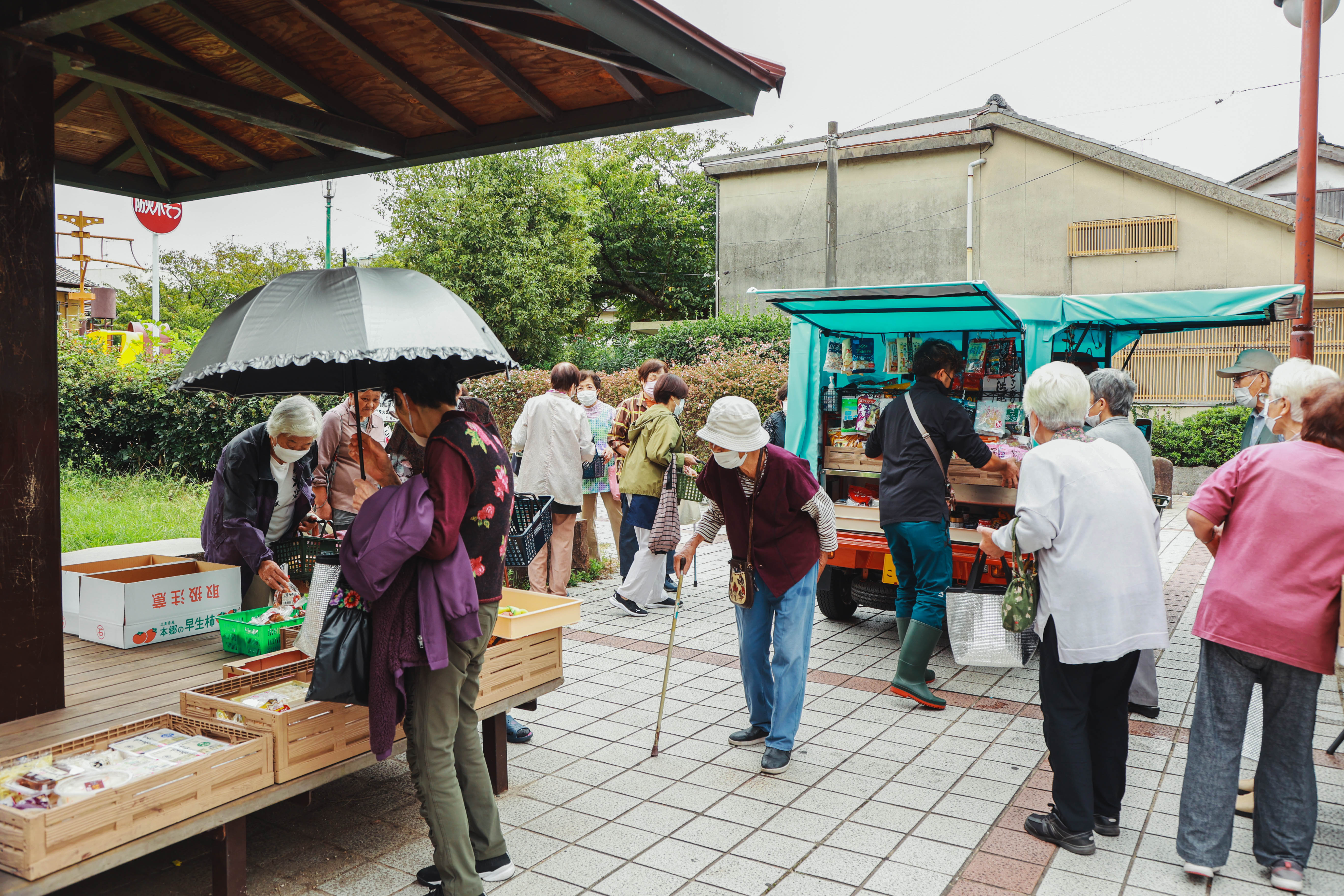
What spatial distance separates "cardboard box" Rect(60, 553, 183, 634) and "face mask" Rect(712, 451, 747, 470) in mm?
2877

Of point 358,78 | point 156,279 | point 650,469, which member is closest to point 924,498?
point 650,469

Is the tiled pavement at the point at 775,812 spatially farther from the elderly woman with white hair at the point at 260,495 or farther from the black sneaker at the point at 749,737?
the elderly woman with white hair at the point at 260,495

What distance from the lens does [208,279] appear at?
32.6 m

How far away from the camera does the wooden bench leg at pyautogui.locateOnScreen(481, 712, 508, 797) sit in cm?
418

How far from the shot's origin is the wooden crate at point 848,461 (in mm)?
7051

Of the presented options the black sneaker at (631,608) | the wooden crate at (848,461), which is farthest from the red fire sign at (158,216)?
the wooden crate at (848,461)

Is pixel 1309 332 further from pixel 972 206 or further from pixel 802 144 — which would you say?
pixel 802 144

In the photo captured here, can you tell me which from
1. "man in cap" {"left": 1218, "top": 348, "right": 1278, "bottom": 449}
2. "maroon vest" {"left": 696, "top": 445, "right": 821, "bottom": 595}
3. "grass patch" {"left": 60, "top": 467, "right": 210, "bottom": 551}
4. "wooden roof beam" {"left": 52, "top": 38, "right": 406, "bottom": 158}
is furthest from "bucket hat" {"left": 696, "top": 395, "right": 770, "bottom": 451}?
"grass patch" {"left": 60, "top": 467, "right": 210, "bottom": 551}

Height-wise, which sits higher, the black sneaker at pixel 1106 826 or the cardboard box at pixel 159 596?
the cardboard box at pixel 159 596

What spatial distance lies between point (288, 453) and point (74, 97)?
6.53 feet

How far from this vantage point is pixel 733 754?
470cm

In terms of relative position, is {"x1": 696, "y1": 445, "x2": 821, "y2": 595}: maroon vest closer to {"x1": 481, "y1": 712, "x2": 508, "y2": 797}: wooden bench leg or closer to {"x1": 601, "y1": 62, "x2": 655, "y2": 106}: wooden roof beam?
{"x1": 481, "y1": 712, "x2": 508, "y2": 797}: wooden bench leg

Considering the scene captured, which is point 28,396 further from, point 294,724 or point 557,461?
point 557,461

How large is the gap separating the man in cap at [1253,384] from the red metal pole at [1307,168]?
2274 mm
